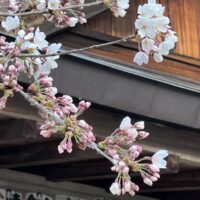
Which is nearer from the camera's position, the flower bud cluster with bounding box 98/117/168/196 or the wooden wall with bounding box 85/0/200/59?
the flower bud cluster with bounding box 98/117/168/196

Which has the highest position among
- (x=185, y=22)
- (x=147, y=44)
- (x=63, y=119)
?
(x=147, y=44)

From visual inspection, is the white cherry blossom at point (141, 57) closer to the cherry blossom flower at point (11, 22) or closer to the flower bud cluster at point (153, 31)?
the flower bud cluster at point (153, 31)

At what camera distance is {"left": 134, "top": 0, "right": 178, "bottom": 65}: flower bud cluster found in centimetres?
255

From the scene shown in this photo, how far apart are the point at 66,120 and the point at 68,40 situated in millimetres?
3340

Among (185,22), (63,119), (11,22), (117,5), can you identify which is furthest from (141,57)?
(185,22)

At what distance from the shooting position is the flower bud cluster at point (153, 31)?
101 inches

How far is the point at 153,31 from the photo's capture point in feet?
8.43

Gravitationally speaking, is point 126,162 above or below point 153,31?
below

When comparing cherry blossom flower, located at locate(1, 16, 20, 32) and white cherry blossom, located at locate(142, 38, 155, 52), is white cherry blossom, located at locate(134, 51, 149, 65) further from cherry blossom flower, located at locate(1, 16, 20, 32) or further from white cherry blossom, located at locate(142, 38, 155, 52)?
cherry blossom flower, located at locate(1, 16, 20, 32)

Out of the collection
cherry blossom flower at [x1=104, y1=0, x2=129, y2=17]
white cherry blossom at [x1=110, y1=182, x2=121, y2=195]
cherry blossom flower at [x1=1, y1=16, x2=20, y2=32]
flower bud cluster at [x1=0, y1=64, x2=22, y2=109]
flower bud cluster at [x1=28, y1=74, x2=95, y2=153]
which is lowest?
white cherry blossom at [x1=110, y1=182, x2=121, y2=195]

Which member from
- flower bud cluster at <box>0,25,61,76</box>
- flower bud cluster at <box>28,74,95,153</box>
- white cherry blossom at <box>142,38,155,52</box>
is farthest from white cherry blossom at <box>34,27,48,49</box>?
white cherry blossom at <box>142,38,155,52</box>

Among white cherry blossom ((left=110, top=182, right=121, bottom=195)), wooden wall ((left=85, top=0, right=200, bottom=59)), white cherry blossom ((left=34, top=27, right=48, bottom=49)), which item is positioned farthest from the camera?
wooden wall ((left=85, top=0, right=200, bottom=59))

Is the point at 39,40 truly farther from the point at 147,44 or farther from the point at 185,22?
the point at 185,22

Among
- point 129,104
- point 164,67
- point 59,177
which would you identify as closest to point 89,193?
point 59,177
